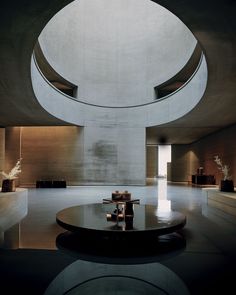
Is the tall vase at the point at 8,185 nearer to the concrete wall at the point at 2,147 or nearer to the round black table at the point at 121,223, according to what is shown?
the round black table at the point at 121,223

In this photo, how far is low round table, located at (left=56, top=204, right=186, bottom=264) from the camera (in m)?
3.57

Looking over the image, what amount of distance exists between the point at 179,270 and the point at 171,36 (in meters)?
16.2

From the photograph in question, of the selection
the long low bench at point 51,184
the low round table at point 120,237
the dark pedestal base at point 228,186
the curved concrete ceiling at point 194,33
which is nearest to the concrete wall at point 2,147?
the long low bench at point 51,184

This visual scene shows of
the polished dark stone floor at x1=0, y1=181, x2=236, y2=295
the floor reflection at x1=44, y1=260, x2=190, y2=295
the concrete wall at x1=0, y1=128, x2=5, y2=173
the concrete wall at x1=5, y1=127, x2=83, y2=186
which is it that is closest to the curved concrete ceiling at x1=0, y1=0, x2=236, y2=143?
the concrete wall at x1=0, y1=128, x2=5, y2=173

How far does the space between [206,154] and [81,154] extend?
919 centimetres

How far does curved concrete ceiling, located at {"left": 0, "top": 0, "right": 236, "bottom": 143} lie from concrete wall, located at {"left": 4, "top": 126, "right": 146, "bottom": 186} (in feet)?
15.8

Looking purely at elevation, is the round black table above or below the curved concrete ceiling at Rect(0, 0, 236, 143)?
below

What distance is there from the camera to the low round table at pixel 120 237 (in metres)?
3.57

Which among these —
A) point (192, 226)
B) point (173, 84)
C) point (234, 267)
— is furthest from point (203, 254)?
point (173, 84)

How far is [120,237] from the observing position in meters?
3.74

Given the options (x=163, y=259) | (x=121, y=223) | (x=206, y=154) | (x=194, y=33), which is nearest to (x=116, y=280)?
(x=163, y=259)

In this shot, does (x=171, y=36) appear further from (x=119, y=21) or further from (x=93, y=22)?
(x=93, y=22)

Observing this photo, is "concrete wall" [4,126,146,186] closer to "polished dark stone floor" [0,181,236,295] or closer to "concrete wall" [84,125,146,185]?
"concrete wall" [84,125,146,185]

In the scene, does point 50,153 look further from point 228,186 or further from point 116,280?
point 116,280
